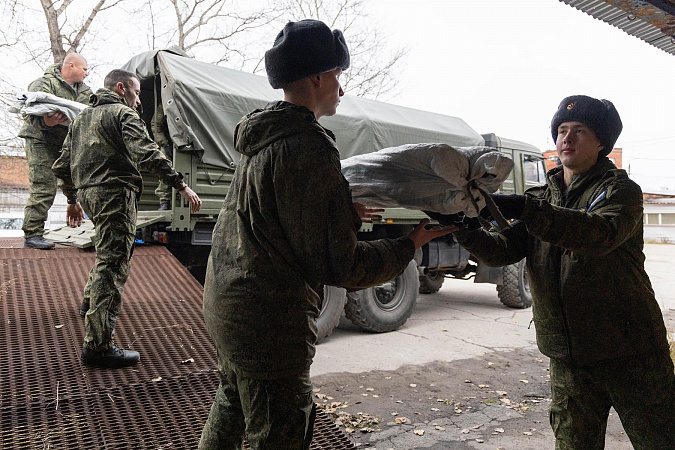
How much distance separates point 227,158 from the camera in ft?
18.5

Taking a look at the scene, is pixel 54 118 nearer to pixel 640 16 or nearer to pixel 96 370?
pixel 96 370

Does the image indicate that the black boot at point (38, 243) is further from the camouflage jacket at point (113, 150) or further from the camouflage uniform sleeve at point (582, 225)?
the camouflage uniform sleeve at point (582, 225)

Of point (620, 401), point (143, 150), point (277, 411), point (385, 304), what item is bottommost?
point (385, 304)

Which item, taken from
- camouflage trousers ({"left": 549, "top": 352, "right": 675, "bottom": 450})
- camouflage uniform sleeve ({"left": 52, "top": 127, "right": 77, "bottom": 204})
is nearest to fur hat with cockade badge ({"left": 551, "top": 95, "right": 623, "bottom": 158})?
camouflage trousers ({"left": 549, "top": 352, "right": 675, "bottom": 450})

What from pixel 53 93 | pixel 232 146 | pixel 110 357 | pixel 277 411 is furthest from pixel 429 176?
pixel 53 93

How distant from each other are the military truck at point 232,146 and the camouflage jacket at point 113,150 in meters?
1.60

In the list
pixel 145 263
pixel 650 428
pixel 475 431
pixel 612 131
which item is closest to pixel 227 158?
pixel 145 263

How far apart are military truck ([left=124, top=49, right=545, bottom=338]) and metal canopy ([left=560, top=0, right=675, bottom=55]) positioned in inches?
121

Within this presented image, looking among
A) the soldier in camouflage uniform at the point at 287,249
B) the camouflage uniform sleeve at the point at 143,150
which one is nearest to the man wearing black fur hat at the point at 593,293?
the soldier in camouflage uniform at the point at 287,249

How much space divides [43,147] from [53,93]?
62cm

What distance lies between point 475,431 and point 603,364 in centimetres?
185

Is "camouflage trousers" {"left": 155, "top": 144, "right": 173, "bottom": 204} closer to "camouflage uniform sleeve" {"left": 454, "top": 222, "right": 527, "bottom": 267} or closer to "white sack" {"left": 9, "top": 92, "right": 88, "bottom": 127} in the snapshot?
"white sack" {"left": 9, "top": 92, "right": 88, "bottom": 127}

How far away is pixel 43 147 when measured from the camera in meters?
5.12

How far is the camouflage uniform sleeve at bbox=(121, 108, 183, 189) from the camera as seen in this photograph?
11.1 feet
